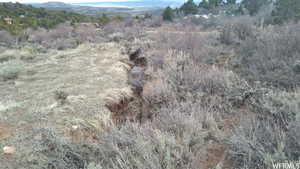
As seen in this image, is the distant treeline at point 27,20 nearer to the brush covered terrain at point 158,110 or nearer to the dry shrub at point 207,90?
the brush covered terrain at point 158,110

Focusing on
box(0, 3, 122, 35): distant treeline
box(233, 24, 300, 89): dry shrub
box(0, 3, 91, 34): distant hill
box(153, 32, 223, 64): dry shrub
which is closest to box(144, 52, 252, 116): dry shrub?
box(233, 24, 300, 89): dry shrub

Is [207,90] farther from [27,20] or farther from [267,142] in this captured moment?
[27,20]

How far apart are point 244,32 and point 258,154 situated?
7781 mm

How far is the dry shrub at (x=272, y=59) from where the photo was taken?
16.0ft

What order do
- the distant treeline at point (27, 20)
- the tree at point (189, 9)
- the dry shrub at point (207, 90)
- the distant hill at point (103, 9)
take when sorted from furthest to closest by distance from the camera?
the distant hill at point (103, 9) < the tree at point (189, 9) < the distant treeline at point (27, 20) < the dry shrub at point (207, 90)

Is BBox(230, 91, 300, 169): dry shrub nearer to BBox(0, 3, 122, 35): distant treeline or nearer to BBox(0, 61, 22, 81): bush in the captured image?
BBox(0, 61, 22, 81): bush

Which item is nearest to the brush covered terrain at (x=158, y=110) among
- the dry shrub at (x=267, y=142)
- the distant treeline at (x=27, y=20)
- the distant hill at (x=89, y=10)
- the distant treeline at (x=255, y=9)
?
the dry shrub at (x=267, y=142)

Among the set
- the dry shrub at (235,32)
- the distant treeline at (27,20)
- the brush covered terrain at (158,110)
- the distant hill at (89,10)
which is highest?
the distant hill at (89,10)

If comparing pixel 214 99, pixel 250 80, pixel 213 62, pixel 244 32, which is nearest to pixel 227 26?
pixel 244 32

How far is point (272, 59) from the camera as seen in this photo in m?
5.75

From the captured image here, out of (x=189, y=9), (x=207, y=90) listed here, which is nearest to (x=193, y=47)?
(x=207, y=90)

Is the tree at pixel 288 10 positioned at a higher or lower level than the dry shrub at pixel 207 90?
higher

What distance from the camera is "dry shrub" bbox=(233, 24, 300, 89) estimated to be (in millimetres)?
4871

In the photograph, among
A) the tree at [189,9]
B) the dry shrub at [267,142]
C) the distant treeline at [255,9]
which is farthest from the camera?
the tree at [189,9]
